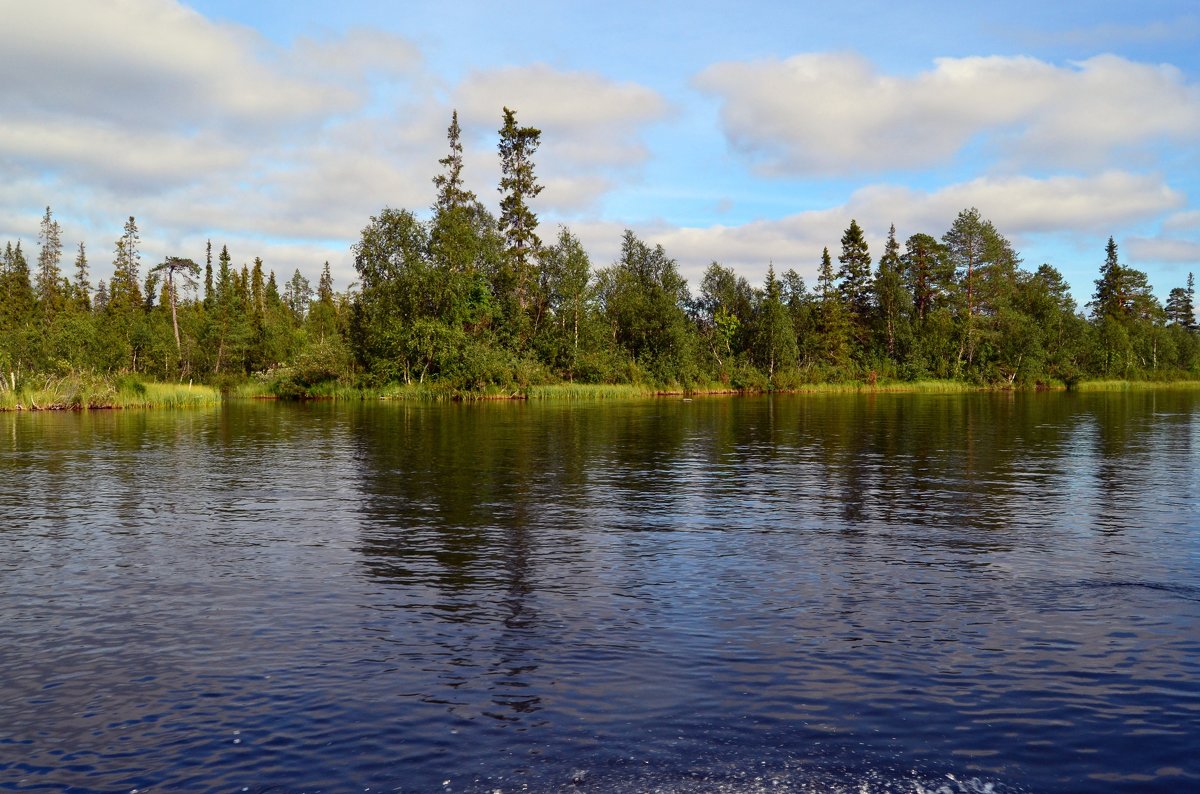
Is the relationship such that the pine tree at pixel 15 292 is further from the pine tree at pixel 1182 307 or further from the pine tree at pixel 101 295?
the pine tree at pixel 1182 307

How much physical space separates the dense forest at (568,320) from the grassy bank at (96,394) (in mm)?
2857

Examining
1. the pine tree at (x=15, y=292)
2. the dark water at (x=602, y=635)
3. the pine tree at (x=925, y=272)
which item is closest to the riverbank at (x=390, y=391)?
the pine tree at (x=925, y=272)

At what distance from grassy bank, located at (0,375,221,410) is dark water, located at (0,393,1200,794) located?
140 feet

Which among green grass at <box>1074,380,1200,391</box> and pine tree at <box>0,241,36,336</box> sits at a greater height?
pine tree at <box>0,241,36,336</box>

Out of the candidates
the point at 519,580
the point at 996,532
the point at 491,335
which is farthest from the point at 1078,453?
the point at 491,335

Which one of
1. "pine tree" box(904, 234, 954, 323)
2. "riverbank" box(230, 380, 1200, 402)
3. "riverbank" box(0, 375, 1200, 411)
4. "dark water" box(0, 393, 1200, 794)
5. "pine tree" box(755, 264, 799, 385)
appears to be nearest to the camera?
"dark water" box(0, 393, 1200, 794)

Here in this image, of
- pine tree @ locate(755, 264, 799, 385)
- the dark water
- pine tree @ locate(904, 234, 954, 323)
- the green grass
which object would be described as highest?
pine tree @ locate(904, 234, 954, 323)

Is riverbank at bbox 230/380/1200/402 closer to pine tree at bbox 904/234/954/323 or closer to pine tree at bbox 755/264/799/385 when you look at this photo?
pine tree at bbox 755/264/799/385

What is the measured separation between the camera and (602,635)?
1080 cm

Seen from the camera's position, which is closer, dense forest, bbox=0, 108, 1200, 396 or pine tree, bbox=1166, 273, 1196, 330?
dense forest, bbox=0, 108, 1200, 396

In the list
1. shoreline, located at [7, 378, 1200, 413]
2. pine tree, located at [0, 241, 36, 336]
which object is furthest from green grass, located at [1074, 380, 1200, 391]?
pine tree, located at [0, 241, 36, 336]

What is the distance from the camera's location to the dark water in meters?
7.56

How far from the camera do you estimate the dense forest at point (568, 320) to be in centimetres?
8456

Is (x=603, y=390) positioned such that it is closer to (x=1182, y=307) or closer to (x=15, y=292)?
(x=15, y=292)
